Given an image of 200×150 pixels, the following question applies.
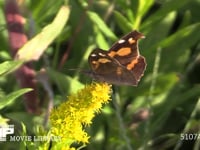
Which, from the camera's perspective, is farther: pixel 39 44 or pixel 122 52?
pixel 39 44

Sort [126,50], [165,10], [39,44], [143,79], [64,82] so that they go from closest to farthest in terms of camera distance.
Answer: [126,50]
[39,44]
[64,82]
[165,10]
[143,79]

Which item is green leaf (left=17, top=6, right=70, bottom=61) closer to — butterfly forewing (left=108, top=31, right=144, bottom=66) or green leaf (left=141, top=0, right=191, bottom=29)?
butterfly forewing (left=108, top=31, right=144, bottom=66)

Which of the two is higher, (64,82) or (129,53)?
(64,82)

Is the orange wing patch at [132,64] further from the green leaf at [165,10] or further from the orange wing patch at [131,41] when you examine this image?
the green leaf at [165,10]

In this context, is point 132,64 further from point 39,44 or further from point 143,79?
point 143,79

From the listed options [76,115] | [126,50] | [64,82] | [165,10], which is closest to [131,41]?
[126,50]

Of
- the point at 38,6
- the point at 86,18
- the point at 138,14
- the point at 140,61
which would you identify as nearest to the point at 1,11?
the point at 38,6

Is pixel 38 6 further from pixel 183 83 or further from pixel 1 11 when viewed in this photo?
pixel 183 83
